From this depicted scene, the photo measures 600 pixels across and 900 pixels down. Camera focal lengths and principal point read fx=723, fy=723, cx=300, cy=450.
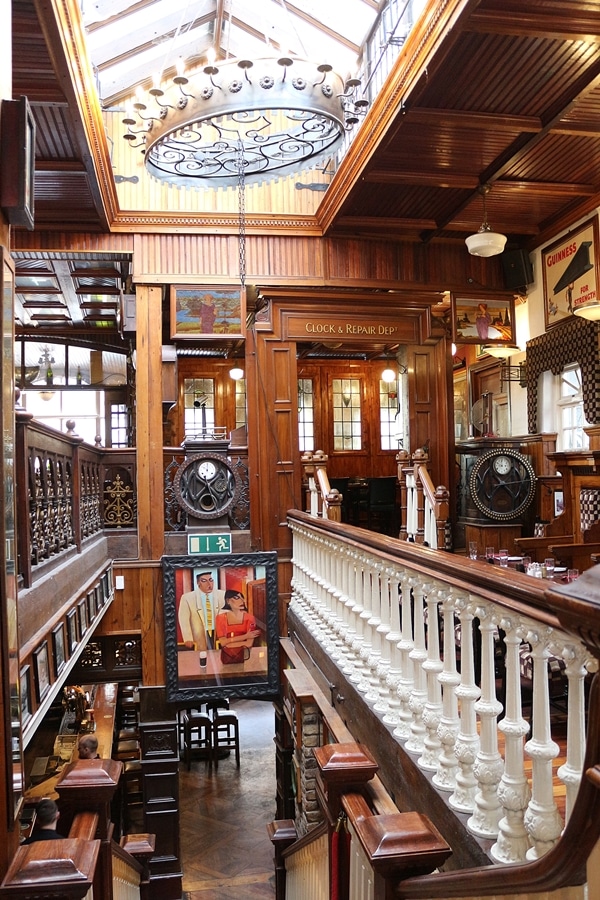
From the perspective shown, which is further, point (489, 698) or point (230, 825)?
point (230, 825)

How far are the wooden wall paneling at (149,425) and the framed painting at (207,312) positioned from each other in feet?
0.80

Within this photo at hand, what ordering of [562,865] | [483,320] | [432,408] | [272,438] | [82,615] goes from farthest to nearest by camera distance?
1. [432,408]
2. [483,320]
3. [272,438]
4. [82,615]
5. [562,865]

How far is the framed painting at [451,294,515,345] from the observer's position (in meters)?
9.55

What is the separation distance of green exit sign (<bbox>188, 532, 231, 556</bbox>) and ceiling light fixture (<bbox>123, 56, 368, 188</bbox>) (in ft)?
13.5

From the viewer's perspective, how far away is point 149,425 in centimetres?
876

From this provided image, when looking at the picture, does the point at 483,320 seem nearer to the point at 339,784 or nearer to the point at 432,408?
the point at 432,408

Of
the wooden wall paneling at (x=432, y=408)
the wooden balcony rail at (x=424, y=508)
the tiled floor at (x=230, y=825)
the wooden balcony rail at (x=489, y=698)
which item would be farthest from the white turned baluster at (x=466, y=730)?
the wooden wall paneling at (x=432, y=408)

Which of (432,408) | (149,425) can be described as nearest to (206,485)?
(149,425)

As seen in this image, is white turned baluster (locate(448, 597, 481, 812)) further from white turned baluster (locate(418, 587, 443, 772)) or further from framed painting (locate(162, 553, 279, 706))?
framed painting (locate(162, 553, 279, 706))

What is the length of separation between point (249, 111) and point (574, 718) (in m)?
5.35

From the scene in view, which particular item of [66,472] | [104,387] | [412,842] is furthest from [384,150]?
[104,387]

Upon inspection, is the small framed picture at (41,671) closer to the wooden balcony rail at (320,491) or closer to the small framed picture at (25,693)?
the small framed picture at (25,693)

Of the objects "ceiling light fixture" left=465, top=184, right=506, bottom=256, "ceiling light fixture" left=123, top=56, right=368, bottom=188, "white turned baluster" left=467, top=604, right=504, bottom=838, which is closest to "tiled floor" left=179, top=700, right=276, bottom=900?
"white turned baluster" left=467, top=604, right=504, bottom=838

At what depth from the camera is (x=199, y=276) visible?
29.6ft
